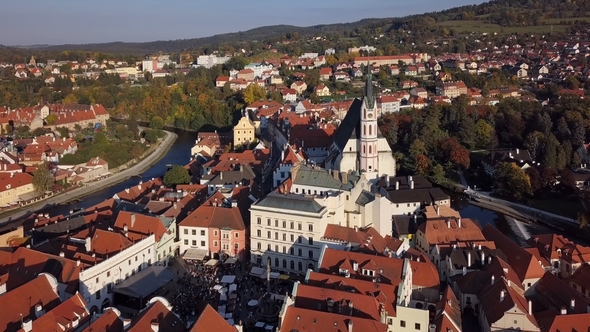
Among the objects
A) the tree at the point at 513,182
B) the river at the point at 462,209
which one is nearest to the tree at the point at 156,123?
the river at the point at 462,209

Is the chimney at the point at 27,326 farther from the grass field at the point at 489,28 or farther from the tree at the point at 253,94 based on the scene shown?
the grass field at the point at 489,28

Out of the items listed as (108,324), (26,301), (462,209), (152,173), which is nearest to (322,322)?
(108,324)

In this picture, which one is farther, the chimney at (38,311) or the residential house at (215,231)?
the residential house at (215,231)

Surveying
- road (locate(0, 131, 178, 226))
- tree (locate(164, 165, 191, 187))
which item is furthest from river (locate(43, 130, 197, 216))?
tree (locate(164, 165, 191, 187))

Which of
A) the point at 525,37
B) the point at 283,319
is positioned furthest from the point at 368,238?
the point at 525,37

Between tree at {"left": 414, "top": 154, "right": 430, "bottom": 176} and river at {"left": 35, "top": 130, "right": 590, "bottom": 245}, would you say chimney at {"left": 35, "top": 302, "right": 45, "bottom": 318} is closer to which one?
river at {"left": 35, "top": 130, "right": 590, "bottom": 245}

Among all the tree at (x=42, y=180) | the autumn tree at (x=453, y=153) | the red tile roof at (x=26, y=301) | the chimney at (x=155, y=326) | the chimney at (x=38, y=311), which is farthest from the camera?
the autumn tree at (x=453, y=153)
